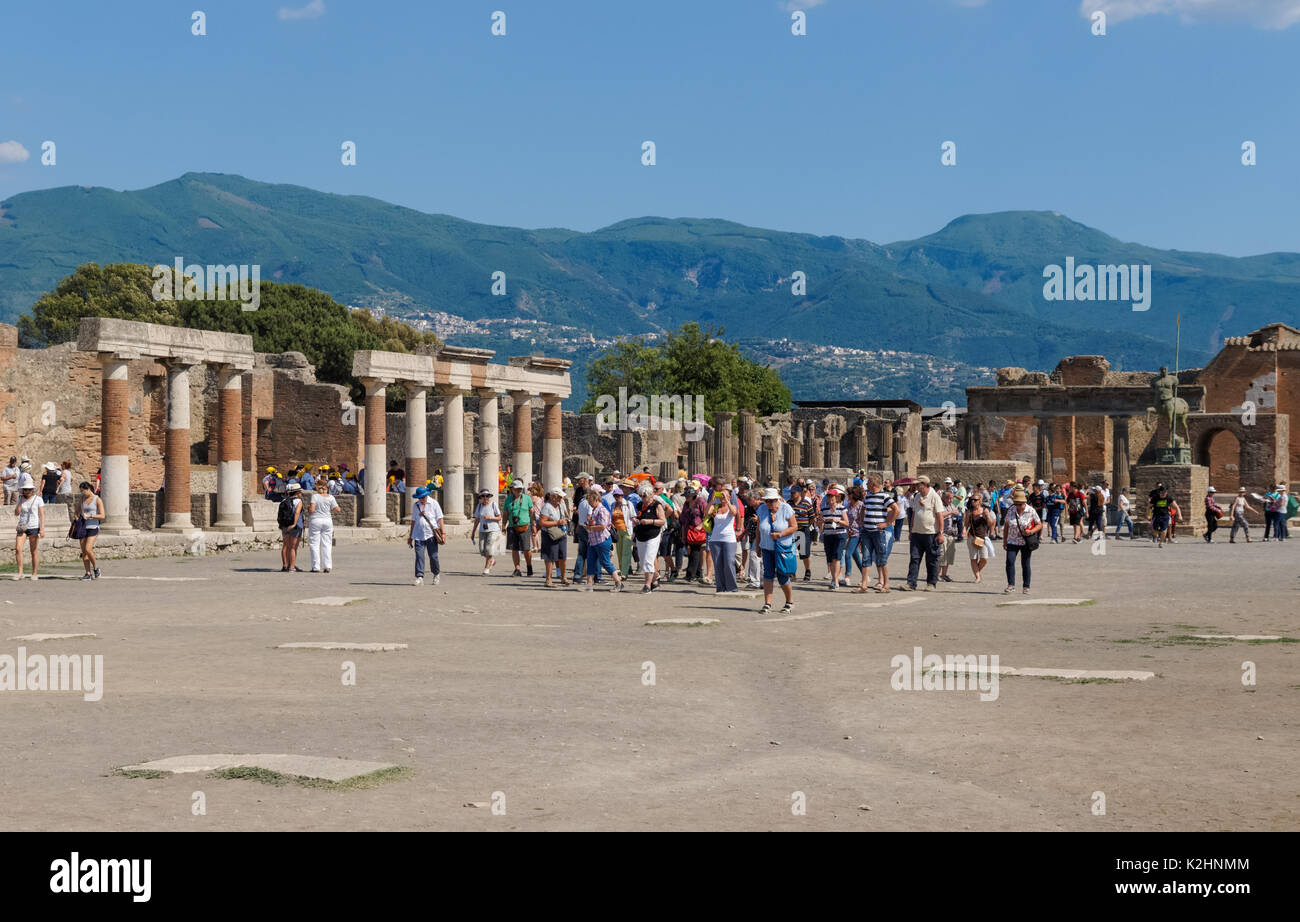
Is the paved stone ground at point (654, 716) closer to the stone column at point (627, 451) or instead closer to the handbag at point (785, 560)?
the handbag at point (785, 560)

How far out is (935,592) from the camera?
24.4 m

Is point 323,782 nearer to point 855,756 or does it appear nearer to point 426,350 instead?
point 855,756

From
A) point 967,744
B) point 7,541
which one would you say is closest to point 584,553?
point 7,541

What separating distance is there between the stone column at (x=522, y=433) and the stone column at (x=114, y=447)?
1531 centimetres

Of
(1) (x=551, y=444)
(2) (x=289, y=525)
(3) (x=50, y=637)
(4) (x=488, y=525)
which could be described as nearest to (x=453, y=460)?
(1) (x=551, y=444)

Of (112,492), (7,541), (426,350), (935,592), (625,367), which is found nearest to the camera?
(935,592)

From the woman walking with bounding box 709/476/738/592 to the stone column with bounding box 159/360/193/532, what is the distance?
45.3ft

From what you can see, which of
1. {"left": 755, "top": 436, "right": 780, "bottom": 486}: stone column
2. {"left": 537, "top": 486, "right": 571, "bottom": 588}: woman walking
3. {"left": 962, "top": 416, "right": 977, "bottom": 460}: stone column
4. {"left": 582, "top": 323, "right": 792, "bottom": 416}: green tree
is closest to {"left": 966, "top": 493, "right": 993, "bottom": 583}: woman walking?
{"left": 537, "top": 486, "right": 571, "bottom": 588}: woman walking

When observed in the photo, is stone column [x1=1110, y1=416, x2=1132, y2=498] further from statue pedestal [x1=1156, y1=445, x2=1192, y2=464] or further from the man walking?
the man walking

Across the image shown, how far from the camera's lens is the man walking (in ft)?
79.9

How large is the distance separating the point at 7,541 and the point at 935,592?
1643cm

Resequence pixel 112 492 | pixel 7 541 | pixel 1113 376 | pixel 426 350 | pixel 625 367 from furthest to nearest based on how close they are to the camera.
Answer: pixel 625 367 < pixel 1113 376 < pixel 426 350 < pixel 112 492 < pixel 7 541
